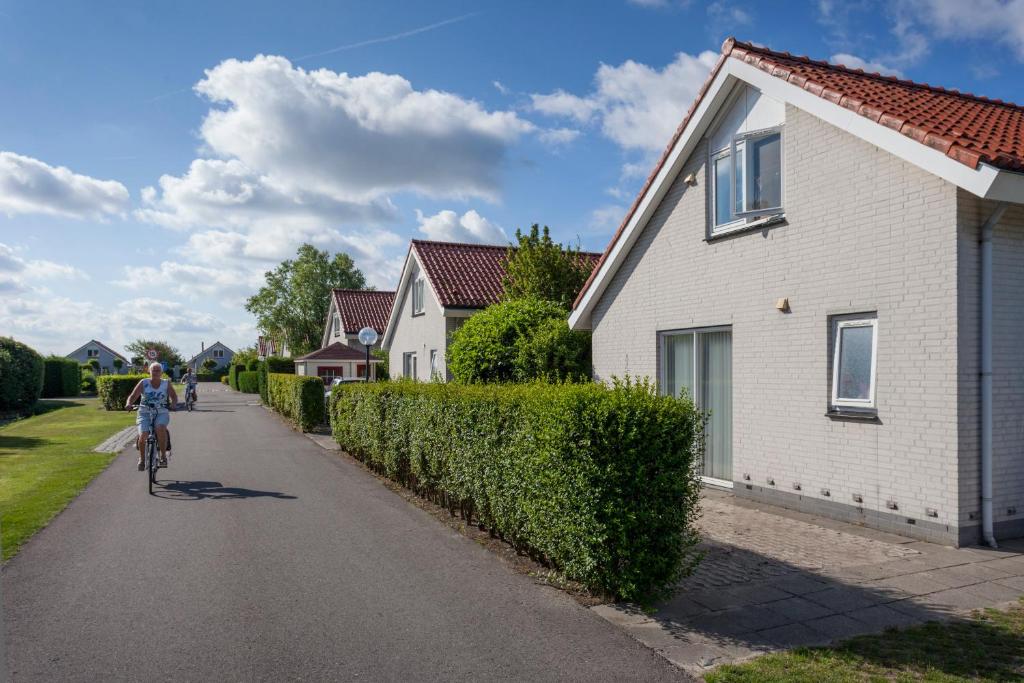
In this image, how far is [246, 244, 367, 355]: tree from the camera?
247 feet

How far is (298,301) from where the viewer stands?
7569 centimetres

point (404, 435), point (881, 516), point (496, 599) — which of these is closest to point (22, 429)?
point (404, 435)

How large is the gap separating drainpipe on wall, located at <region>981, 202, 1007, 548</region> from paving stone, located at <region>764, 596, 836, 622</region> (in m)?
3.10

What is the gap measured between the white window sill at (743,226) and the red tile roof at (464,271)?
10.9m

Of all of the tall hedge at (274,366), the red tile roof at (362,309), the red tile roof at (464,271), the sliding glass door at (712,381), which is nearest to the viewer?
the sliding glass door at (712,381)

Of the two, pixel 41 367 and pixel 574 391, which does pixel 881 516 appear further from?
pixel 41 367

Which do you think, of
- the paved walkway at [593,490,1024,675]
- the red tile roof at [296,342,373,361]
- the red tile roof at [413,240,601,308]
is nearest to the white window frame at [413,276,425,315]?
the red tile roof at [413,240,601,308]

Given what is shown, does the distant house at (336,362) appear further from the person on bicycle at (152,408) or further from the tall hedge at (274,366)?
the person on bicycle at (152,408)

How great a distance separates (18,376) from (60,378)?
23.4 metres

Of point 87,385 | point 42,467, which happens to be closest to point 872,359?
point 42,467

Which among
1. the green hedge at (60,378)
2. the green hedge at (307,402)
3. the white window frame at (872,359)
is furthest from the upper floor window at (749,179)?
the green hedge at (60,378)

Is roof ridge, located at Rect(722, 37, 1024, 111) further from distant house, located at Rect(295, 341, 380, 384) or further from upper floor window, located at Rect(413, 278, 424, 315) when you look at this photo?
distant house, located at Rect(295, 341, 380, 384)

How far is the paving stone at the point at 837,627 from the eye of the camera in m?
5.25

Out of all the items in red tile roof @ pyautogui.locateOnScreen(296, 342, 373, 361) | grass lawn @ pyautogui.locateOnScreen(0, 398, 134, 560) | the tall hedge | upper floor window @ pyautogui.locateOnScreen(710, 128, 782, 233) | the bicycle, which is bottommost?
grass lawn @ pyautogui.locateOnScreen(0, 398, 134, 560)
